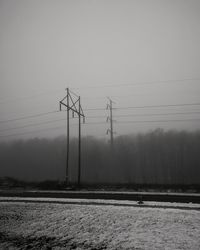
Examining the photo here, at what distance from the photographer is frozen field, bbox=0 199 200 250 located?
5848 millimetres

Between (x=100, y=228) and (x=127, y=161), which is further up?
(x=127, y=161)

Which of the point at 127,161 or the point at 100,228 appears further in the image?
the point at 127,161

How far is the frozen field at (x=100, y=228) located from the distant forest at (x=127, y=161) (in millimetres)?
39410

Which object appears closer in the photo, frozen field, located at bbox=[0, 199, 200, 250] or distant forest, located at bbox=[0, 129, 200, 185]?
frozen field, located at bbox=[0, 199, 200, 250]

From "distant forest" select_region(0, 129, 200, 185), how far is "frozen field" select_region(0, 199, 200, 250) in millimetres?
39410

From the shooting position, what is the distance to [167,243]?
5.70m

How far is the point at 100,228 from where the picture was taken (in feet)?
A: 23.5

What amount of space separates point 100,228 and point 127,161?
57.0 m

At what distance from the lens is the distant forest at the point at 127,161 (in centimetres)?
5691

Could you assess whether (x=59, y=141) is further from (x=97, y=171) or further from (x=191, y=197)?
(x=191, y=197)

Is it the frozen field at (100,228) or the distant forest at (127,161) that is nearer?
the frozen field at (100,228)

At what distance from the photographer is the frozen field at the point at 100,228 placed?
19.2 feet

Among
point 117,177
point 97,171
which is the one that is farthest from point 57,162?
point 117,177

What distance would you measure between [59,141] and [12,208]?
76.8 m
